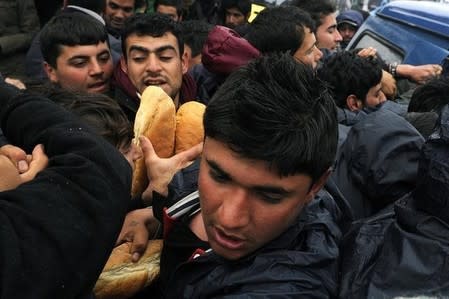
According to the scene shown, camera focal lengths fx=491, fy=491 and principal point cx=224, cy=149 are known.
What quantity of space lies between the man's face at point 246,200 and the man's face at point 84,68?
1.38 meters

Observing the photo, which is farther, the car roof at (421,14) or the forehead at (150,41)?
the car roof at (421,14)

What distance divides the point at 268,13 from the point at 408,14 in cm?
150

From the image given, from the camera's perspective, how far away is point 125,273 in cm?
131

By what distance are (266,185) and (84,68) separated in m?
1.59

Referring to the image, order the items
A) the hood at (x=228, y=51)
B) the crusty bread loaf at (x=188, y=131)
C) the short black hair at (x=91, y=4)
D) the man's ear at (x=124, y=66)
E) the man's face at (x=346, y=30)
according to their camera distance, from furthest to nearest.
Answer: the man's face at (x=346, y=30), the short black hair at (x=91, y=4), the hood at (x=228, y=51), the man's ear at (x=124, y=66), the crusty bread loaf at (x=188, y=131)

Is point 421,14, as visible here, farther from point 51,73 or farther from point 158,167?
point 158,167

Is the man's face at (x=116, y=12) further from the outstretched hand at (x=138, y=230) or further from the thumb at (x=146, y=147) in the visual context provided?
the outstretched hand at (x=138, y=230)

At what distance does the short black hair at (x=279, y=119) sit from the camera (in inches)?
43.3

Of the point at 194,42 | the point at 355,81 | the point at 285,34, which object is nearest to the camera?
the point at 355,81

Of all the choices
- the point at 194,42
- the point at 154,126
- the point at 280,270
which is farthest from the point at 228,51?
the point at 280,270

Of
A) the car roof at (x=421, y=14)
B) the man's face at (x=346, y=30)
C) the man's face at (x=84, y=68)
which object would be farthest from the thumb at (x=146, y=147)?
the man's face at (x=346, y=30)

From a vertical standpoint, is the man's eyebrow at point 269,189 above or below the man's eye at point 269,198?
above

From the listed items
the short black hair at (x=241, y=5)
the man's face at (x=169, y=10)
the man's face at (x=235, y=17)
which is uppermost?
the man's face at (x=169, y=10)

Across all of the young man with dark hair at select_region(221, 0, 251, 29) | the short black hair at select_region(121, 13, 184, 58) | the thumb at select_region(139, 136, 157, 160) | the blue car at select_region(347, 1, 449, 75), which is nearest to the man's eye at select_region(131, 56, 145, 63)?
the short black hair at select_region(121, 13, 184, 58)
